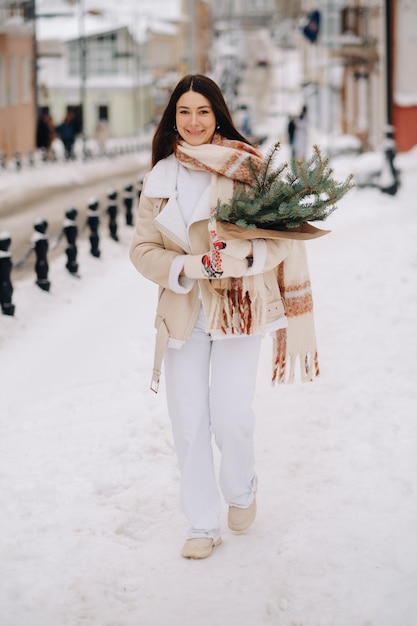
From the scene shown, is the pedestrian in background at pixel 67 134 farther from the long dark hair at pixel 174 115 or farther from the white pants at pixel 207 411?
the white pants at pixel 207 411

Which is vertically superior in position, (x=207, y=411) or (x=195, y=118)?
(x=195, y=118)

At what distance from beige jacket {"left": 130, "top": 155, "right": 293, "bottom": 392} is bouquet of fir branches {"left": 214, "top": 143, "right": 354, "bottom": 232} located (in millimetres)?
126

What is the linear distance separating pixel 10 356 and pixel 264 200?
14.9ft

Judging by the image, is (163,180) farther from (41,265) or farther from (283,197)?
(41,265)

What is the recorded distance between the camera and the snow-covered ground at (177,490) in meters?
3.88

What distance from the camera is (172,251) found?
4.09 meters

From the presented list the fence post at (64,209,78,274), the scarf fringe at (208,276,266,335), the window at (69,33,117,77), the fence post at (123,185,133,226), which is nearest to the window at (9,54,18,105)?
the fence post at (123,185,133,226)

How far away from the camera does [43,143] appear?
3450 centimetres

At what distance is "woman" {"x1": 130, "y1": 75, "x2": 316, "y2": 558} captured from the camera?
13.2 ft

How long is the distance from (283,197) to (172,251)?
1.61 ft

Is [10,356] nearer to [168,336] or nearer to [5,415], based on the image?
[5,415]

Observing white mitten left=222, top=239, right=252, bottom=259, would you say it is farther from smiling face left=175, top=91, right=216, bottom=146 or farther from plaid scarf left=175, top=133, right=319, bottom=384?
smiling face left=175, top=91, right=216, bottom=146

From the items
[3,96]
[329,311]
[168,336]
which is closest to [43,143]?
[3,96]

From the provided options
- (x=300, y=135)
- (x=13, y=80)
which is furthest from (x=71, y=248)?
(x=13, y=80)
